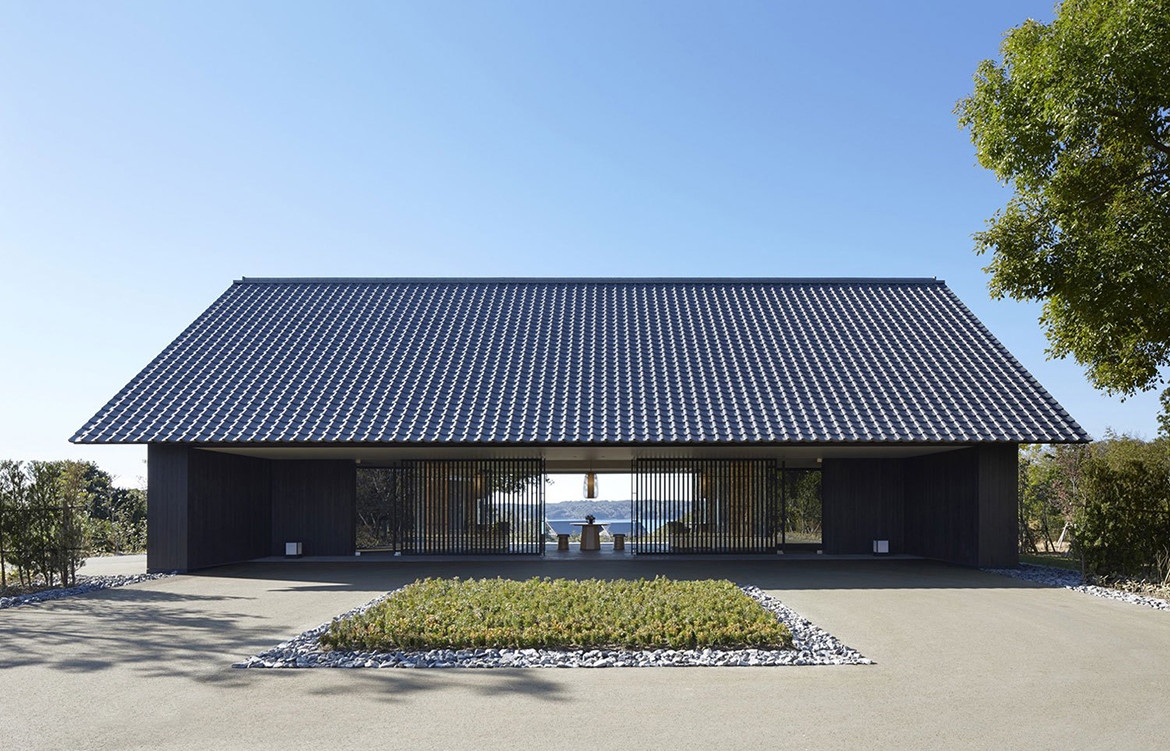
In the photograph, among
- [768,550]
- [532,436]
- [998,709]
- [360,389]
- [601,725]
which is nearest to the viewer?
[601,725]

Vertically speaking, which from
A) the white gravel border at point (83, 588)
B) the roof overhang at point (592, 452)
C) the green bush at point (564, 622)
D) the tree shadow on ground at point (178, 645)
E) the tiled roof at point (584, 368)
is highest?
the tiled roof at point (584, 368)

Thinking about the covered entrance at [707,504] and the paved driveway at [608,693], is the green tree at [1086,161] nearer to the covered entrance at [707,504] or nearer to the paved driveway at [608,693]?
the paved driveway at [608,693]

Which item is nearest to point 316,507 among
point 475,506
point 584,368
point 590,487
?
point 475,506

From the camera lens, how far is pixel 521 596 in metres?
10.0

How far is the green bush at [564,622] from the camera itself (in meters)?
8.09

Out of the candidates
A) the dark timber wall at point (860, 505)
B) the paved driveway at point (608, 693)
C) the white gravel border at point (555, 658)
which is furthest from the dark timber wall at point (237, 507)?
the dark timber wall at point (860, 505)

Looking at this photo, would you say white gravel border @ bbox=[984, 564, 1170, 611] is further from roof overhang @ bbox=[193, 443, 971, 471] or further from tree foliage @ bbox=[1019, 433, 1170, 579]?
roof overhang @ bbox=[193, 443, 971, 471]

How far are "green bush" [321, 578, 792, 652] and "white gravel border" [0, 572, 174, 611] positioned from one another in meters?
5.79

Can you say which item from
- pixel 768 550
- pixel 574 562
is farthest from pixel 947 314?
pixel 574 562

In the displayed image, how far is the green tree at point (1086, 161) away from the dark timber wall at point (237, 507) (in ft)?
43.4

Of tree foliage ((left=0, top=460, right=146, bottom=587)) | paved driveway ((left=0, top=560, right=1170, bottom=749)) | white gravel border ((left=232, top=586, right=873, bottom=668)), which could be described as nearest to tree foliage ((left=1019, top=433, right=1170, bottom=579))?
paved driveway ((left=0, top=560, right=1170, bottom=749))

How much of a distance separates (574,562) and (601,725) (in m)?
11.5

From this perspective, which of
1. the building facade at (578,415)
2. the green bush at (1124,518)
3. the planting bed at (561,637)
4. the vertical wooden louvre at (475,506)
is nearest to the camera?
the planting bed at (561,637)

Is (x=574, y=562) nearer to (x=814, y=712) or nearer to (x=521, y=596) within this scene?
(x=521, y=596)
